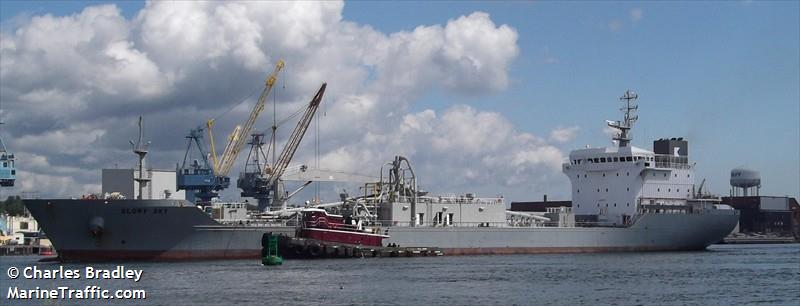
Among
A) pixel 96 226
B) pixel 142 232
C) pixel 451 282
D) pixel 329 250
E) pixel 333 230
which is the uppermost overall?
pixel 96 226

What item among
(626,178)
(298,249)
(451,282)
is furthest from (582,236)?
(451,282)

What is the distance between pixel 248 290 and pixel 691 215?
43788mm

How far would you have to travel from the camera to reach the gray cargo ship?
57062 mm

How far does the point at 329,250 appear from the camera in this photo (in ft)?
198

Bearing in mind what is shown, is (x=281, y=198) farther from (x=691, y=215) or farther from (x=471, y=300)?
(x=471, y=300)

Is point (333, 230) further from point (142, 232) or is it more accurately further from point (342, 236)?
point (142, 232)

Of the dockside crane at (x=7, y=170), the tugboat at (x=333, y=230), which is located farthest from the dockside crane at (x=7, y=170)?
the tugboat at (x=333, y=230)

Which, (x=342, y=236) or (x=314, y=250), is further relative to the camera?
(x=342, y=236)

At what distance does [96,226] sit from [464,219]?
24.8 m

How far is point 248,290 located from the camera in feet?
134

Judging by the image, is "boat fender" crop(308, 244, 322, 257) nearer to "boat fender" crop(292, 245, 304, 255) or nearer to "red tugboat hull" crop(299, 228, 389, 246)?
"boat fender" crop(292, 245, 304, 255)

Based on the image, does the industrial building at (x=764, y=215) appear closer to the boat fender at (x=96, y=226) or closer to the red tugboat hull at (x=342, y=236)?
the red tugboat hull at (x=342, y=236)

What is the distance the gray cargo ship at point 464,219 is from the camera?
2247 inches

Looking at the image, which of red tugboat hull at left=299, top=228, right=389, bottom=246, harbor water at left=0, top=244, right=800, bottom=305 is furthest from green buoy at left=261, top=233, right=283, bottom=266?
red tugboat hull at left=299, top=228, right=389, bottom=246
